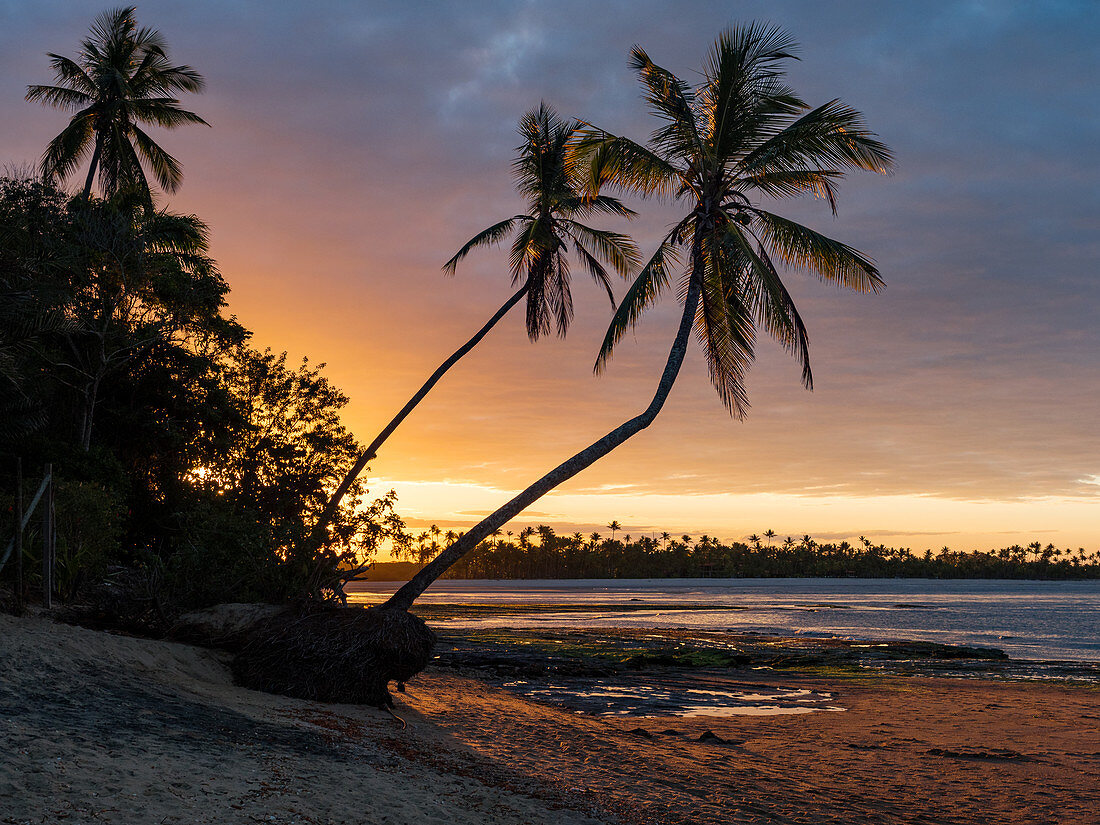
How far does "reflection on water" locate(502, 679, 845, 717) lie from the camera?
1550cm

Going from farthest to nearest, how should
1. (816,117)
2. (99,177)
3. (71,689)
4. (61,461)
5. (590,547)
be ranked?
(590,547) < (99,177) < (61,461) < (816,117) < (71,689)

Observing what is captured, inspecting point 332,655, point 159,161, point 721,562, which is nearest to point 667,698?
point 332,655

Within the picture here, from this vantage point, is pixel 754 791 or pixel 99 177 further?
pixel 99 177

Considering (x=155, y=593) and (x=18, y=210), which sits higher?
(x=18, y=210)

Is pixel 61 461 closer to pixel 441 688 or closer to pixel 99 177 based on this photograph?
pixel 441 688

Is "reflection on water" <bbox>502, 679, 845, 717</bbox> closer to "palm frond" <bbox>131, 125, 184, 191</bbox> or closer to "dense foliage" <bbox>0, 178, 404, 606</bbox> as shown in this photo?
"dense foliage" <bbox>0, 178, 404, 606</bbox>

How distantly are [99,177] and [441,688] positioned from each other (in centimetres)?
2508

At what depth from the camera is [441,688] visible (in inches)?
619

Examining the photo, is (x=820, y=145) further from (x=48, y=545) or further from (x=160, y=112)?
(x=160, y=112)

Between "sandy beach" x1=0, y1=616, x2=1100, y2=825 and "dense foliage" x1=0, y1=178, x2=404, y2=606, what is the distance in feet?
9.25

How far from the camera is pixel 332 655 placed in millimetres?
11234

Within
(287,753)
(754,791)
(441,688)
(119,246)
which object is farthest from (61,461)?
(754,791)

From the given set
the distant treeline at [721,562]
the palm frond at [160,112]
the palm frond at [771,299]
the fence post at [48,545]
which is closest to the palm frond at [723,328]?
the palm frond at [771,299]

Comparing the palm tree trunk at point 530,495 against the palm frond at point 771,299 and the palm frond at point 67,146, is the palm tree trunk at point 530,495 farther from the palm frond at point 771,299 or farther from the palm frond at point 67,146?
the palm frond at point 67,146
